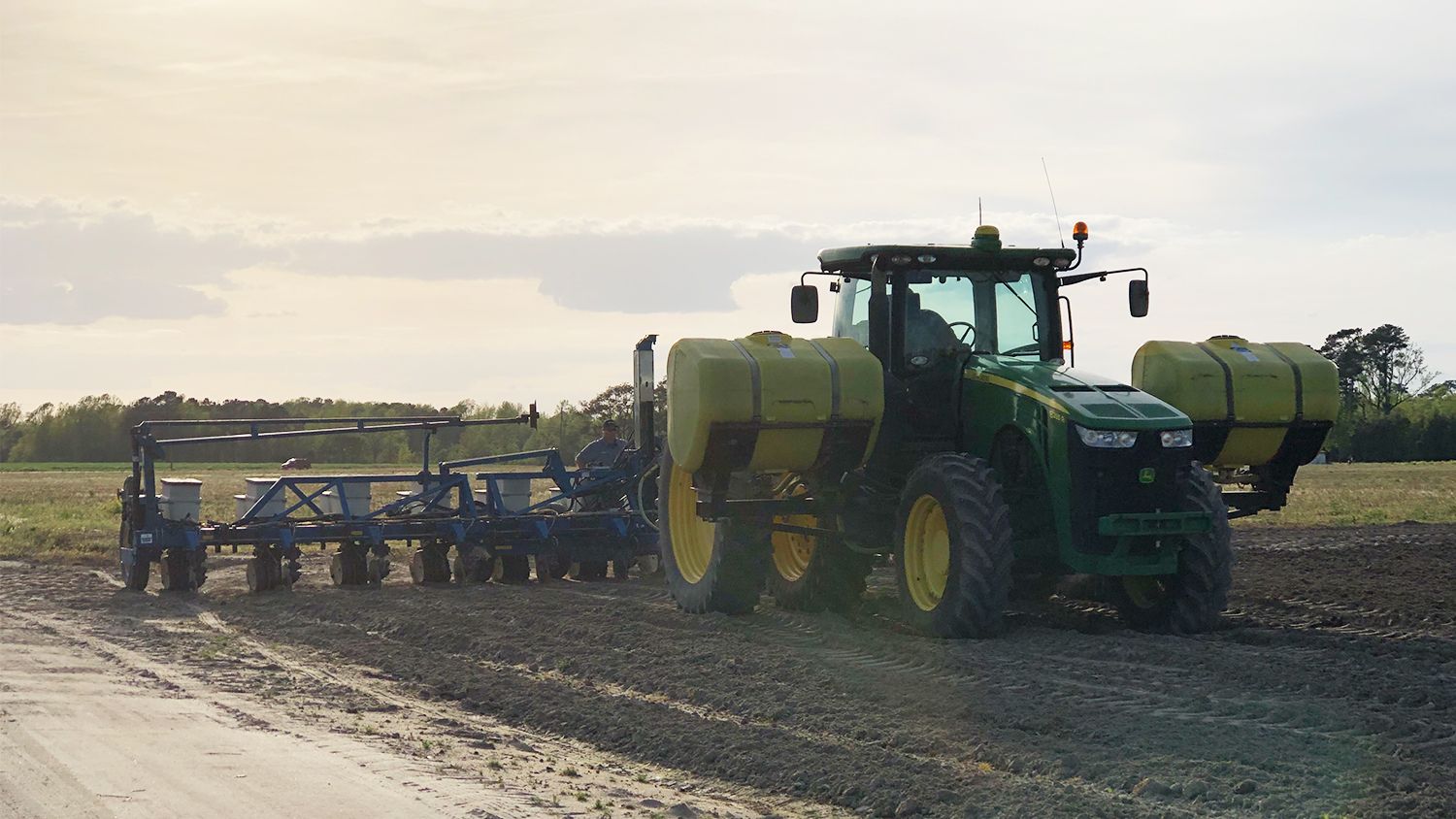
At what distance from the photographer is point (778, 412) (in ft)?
34.4

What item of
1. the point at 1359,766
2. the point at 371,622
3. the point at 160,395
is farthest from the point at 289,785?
the point at 160,395

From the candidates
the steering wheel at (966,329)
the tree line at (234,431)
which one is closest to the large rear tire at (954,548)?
the steering wheel at (966,329)

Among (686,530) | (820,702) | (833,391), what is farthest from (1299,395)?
(820,702)

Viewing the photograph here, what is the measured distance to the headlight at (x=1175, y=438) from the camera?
9.99m

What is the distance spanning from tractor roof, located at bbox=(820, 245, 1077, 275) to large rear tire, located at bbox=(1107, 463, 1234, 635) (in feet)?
6.54

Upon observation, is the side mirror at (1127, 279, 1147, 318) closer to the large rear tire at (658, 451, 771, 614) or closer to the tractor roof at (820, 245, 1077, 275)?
the tractor roof at (820, 245, 1077, 275)

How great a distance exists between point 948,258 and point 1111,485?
7.53 feet

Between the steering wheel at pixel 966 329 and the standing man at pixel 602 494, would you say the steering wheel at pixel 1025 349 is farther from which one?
the standing man at pixel 602 494

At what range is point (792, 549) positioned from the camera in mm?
13039

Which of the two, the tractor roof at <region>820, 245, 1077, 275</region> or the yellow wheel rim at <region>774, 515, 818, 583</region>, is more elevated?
the tractor roof at <region>820, 245, 1077, 275</region>

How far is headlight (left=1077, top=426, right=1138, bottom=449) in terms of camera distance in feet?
32.0

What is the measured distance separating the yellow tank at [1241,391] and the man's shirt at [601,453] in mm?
7608

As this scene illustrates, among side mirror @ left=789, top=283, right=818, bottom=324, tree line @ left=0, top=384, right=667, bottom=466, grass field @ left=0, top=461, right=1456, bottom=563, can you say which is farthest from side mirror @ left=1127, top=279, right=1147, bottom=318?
tree line @ left=0, top=384, right=667, bottom=466

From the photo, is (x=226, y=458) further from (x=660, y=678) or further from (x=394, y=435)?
(x=660, y=678)
